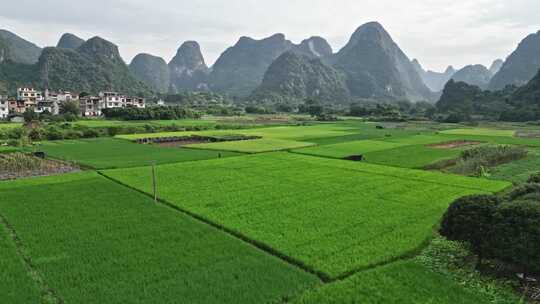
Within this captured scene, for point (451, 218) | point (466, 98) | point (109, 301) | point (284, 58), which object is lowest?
point (109, 301)

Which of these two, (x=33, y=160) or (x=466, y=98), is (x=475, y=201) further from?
(x=466, y=98)

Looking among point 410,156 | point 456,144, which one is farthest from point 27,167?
point 456,144

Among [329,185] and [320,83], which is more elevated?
[320,83]

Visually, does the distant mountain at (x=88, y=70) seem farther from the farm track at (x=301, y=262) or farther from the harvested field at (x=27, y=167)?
the farm track at (x=301, y=262)

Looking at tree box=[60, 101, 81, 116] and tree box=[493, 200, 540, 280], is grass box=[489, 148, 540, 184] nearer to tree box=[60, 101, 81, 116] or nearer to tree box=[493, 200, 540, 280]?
tree box=[493, 200, 540, 280]

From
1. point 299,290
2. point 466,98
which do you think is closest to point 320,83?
point 466,98

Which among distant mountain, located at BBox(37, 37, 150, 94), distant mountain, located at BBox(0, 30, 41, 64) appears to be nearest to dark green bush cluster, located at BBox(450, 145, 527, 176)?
distant mountain, located at BBox(37, 37, 150, 94)

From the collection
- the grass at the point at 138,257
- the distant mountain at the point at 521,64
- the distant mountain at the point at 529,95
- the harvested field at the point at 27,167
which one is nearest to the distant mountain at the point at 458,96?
the distant mountain at the point at 529,95
